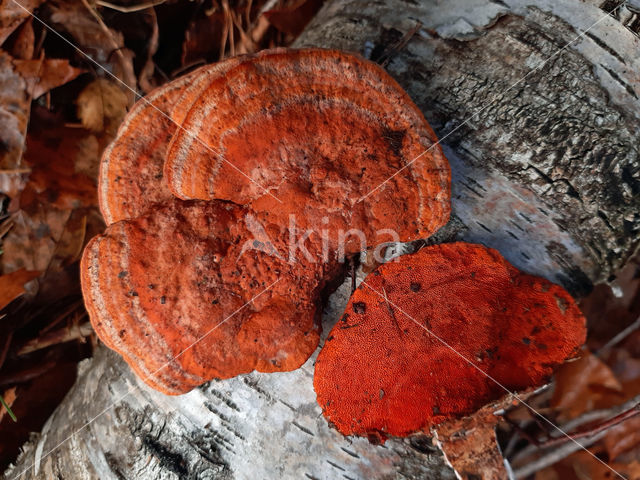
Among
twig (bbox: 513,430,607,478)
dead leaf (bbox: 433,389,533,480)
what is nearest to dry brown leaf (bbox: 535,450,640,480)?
twig (bbox: 513,430,607,478)

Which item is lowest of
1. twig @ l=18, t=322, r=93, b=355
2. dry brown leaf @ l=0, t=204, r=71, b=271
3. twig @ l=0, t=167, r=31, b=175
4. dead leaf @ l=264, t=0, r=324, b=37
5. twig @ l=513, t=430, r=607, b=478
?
twig @ l=18, t=322, r=93, b=355

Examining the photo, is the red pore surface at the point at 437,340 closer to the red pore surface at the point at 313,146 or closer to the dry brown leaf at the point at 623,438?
the red pore surface at the point at 313,146

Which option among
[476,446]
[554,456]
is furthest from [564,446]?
[476,446]

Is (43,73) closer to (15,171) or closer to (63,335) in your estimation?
(15,171)

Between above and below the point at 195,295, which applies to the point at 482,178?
above

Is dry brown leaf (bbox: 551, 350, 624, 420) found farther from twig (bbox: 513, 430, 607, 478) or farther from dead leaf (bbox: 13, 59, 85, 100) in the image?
dead leaf (bbox: 13, 59, 85, 100)

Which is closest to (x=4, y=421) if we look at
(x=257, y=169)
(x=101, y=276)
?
(x=101, y=276)
